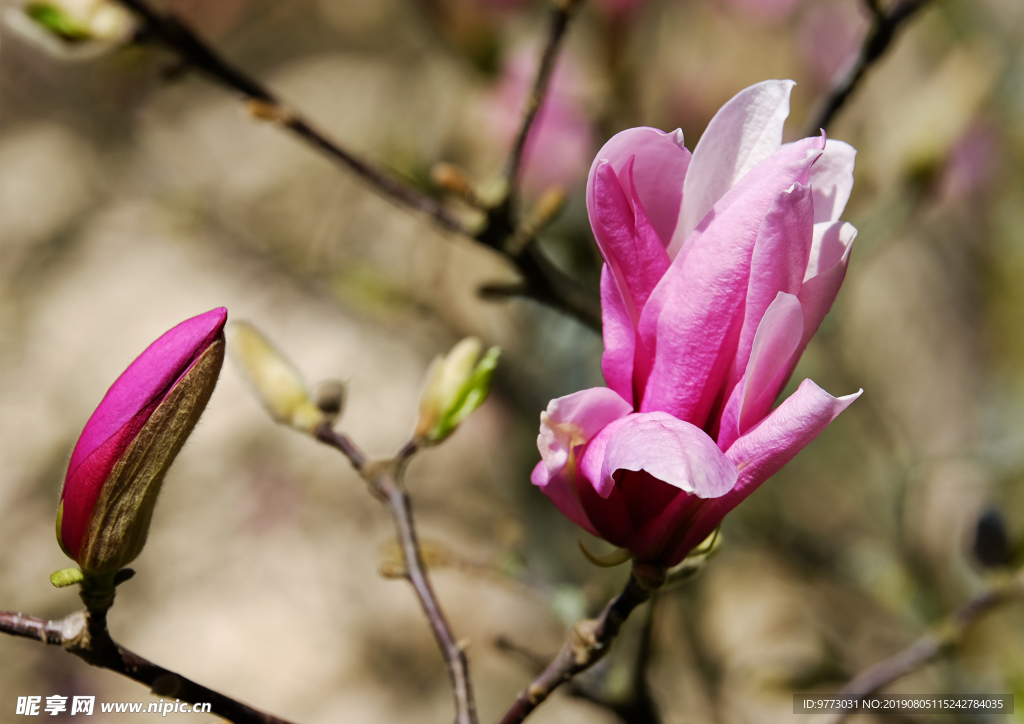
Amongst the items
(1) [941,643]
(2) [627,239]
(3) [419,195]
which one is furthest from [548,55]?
(1) [941,643]

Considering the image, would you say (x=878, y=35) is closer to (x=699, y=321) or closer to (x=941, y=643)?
(x=699, y=321)

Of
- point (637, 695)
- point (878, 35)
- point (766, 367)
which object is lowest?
point (637, 695)

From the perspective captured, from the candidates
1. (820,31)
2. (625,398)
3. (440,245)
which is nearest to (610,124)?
(625,398)

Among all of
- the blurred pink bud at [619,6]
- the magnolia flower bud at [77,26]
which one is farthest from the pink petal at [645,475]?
the blurred pink bud at [619,6]

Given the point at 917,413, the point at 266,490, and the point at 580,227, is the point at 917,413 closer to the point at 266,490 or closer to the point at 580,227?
the point at 580,227

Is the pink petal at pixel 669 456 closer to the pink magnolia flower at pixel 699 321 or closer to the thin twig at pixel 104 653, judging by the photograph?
the pink magnolia flower at pixel 699 321

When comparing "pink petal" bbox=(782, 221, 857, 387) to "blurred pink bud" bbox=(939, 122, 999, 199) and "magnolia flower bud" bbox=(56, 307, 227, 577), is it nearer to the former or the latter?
"magnolia flower bud" bbox=(56, 307, 227, 577)

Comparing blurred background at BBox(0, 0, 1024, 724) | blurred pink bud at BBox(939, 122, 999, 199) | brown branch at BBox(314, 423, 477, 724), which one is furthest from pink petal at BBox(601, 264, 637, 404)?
blurred pink bud at BBox(939, 122, 999, 199)
